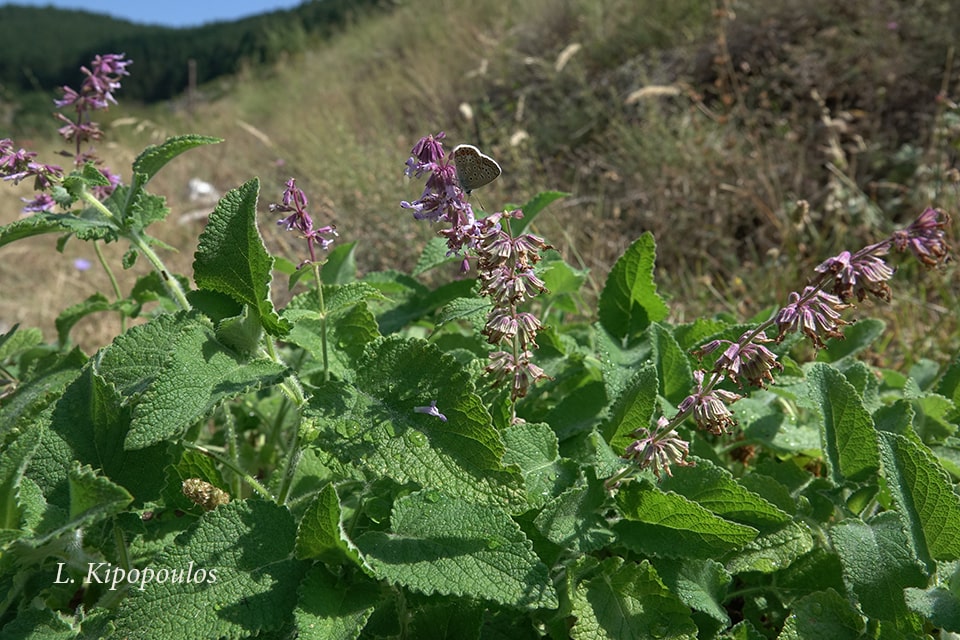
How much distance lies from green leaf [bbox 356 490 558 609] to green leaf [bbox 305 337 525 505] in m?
0.07

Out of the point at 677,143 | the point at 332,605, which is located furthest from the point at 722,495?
the point at 677,143

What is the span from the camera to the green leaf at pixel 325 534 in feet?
3.79

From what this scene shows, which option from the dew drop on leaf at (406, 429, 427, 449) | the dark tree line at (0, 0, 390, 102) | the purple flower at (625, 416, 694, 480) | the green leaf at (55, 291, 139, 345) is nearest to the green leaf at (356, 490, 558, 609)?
the dew drop on leaf at (406, 429, 427, 449)

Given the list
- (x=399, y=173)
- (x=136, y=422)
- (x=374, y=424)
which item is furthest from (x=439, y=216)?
(x=399, y=173)

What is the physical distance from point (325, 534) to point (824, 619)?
90 cm

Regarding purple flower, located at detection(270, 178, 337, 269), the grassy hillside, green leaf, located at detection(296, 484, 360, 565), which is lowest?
the grassy hillside

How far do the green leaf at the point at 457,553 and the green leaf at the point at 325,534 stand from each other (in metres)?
0.05

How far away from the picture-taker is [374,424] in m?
1.27

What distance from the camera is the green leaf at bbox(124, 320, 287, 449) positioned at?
1.18 metres

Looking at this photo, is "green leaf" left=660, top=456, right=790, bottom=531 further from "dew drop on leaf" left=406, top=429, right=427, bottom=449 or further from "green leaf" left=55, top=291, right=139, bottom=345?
"green leaf" left=55, top=291, right=139, bottom=345

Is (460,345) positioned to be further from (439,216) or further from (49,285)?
(49,285)

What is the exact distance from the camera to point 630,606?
134cm

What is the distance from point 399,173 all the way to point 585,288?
2.38 metres

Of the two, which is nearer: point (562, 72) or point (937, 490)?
point (937, 490)
